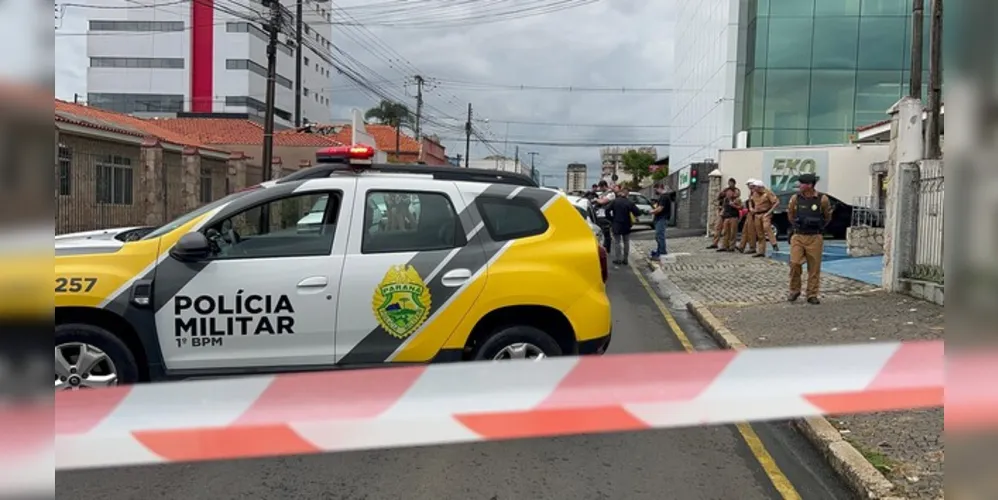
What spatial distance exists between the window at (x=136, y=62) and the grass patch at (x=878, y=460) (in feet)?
270

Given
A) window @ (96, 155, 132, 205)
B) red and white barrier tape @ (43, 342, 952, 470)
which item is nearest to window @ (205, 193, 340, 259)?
red and white barrier tape @ (43, 342, 952, 470)

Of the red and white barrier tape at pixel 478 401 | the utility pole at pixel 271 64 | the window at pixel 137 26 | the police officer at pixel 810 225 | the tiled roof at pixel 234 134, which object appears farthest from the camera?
the window at pixel 137 26

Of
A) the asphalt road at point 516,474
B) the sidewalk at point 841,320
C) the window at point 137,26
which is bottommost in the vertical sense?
the asphalt road at point 516,474

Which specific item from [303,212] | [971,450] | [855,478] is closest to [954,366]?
[971,450]

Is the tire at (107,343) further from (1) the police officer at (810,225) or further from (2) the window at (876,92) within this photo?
(2) the window at (876,92)

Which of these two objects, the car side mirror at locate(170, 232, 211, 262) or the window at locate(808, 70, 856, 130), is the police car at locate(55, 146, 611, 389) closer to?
the car side mirror at locate(170, 232, 211, 262)

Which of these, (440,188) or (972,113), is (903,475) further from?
(440,188)

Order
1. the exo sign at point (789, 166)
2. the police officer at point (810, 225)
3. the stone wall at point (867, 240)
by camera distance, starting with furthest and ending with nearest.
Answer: the exo sign at point (789, 166) → the stone wall at point (867, 240) → the police officer at point (810, 225)

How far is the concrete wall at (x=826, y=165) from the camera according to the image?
82.6 ft

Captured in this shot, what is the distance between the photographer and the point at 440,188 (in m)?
5.12

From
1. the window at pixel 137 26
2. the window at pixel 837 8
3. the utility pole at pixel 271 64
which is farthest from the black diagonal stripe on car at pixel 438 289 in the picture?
the window at pixel 137 26

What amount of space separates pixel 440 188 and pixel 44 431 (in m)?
3.45

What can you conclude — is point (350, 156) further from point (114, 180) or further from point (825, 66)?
point (825, 66)

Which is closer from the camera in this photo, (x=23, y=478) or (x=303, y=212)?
(x=23, y=478)
